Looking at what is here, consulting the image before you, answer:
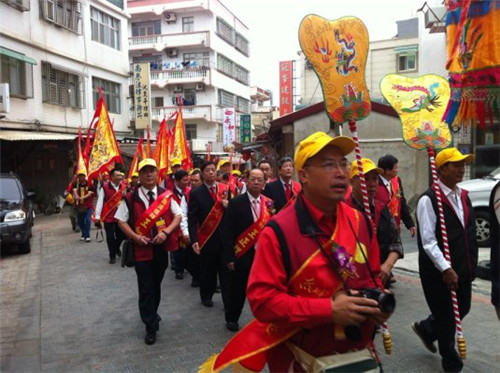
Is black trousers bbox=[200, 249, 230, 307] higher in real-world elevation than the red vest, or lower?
lower

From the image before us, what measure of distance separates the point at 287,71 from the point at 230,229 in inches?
1138

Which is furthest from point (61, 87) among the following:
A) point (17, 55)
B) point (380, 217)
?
point (380, 217)

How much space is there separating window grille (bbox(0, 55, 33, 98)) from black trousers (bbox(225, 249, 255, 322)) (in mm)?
15328

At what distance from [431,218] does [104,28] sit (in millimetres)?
23210

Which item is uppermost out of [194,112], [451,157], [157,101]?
[157,101]

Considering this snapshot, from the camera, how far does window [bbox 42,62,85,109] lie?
19.0 meters

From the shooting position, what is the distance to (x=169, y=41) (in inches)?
1439

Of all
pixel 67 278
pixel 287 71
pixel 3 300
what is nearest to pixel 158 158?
pixel 67 278

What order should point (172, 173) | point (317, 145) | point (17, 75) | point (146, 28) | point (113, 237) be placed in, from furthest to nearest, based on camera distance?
point (146, 28), point (17, 75), point (172, 173), point (113, 237), point (317, 145)

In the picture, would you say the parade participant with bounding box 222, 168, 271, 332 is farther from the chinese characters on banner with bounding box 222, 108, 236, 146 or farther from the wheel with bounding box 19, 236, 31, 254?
the chinese characters on banner with bounding box 222, 108, 236, 146

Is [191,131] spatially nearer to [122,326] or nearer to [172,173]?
[172,173]

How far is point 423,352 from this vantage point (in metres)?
4.25

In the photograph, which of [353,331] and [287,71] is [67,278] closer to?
[353,331]

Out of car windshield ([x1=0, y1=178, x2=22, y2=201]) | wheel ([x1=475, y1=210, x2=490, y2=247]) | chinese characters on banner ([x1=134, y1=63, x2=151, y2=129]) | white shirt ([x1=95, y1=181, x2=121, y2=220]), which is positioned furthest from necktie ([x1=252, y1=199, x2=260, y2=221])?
chinese characters on banner ([x1=134, y1=63, x2=151, y2=129])
